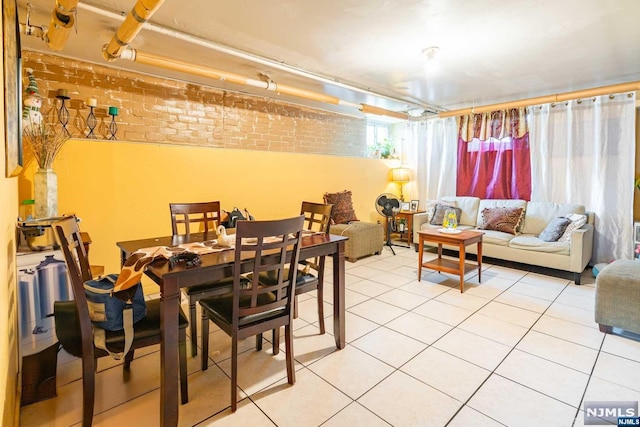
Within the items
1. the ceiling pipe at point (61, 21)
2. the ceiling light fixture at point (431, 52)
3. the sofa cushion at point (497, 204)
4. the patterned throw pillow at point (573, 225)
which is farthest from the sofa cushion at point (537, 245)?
the ceiling pipe at point (61, 21)

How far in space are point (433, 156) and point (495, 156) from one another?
1005 millimetres

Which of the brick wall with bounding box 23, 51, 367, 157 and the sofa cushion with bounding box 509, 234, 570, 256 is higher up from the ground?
the brick wall with bounding box 23, 51, 367, 157

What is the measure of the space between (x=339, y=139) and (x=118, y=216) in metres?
3.36

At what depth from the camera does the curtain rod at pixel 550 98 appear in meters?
3.47

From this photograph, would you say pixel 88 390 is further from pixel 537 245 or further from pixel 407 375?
pixel 537 245

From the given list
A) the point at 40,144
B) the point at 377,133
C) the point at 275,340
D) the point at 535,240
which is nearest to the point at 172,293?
the point at 275,340

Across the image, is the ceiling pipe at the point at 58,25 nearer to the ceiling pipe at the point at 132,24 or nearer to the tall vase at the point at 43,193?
the ceiling pipe at the point at 132,24

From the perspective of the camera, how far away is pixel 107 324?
1.53 meters

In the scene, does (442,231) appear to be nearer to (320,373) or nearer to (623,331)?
(623,331)

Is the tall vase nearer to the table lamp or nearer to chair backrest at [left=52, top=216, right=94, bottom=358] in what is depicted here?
chair backrest at [left=52, top=216, right=94, bottom=358]

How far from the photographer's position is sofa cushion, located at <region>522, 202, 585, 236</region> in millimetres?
4086

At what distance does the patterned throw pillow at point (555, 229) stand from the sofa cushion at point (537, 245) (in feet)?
0.25

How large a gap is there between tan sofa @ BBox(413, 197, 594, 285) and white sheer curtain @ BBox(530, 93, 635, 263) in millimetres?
209

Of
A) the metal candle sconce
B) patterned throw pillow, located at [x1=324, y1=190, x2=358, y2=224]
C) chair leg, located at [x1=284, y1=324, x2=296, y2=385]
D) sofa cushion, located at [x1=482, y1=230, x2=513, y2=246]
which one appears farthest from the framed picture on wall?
sofa cushion, located at [x1=482, y1=230, x2=513, y2=246]
